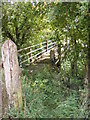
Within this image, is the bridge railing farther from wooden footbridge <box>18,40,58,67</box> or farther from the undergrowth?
the undergrowth

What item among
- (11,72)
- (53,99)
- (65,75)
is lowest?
(53,99)

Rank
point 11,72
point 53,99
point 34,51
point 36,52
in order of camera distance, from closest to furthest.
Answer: point 11,72 < point 53,99 < point 34,51 < point 36,52

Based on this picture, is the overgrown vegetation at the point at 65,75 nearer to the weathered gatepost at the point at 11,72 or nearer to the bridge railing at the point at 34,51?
the weathered gatepost at the point at 11,72

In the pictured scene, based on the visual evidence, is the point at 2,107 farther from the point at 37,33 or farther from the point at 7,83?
the point at 37,33

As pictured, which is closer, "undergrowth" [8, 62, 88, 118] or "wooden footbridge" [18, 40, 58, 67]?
"undergrowth" [8, 62, 88, 118]

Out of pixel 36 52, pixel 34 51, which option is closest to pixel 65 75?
pixel 34 51

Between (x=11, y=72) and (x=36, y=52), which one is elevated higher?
(x=11, y=72)

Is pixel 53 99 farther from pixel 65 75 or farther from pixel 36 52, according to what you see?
pixel 36 52

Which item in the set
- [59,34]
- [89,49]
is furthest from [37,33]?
[89,49]

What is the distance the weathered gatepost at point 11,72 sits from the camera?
1733mm

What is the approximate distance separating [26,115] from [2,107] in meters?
0.27

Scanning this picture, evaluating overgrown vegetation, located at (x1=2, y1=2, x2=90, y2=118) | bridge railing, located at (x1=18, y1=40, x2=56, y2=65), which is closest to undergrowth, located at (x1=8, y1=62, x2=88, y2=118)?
overgrown vegetation, located at (x1=2, y1=2, x2=90, y2=118)

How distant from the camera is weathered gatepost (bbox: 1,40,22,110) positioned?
68.2 inches

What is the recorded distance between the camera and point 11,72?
174 cm
